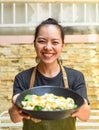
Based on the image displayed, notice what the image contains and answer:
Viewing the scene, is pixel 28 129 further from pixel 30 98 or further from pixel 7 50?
pixel 7 50

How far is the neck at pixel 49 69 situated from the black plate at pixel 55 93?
0.09m

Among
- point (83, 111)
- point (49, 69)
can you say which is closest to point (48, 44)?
point (49, 69)

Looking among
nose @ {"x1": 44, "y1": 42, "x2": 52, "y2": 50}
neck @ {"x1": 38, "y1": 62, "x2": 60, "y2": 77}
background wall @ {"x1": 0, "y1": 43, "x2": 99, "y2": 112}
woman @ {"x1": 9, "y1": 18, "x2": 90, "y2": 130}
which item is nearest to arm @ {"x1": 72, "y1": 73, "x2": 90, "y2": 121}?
woman @ {"x1": 9, "y1": 18, "x2": 90, "y2": 130}

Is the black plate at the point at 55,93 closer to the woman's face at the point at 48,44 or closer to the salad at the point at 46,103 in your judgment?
the salad at the point at 46,103

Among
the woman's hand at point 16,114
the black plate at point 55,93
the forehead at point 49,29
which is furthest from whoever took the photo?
the forehead at point 49,29

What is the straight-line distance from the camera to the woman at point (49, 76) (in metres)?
1.72

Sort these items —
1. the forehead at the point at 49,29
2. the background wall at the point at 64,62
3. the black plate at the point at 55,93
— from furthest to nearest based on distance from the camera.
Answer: the background wall at the point at 64,62 → the forehead at the point at 49,29 → the black plate at the point at 55,93

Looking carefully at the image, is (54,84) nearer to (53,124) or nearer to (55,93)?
(55,93)

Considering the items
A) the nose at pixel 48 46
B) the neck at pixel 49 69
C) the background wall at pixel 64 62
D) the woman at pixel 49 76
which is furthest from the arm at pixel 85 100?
the background wall at pixel 64 62

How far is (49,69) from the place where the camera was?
1816 millimetres

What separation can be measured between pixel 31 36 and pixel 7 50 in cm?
30

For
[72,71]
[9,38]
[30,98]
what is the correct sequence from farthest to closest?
[9,38] < [72,71] < [30,98]

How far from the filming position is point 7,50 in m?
3.64

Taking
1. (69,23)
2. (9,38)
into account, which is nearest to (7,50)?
(9,38)
